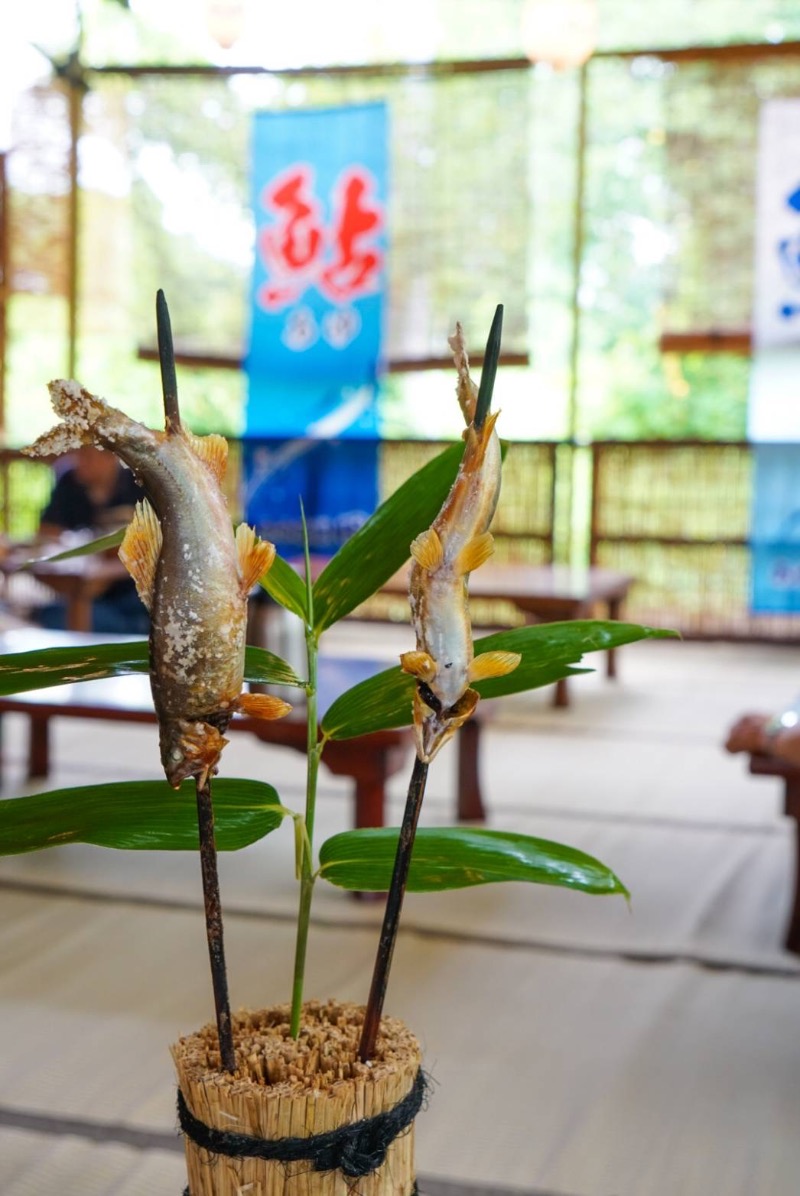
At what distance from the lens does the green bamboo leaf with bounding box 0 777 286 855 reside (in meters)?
0.88

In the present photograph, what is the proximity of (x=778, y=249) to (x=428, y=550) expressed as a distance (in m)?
5.21

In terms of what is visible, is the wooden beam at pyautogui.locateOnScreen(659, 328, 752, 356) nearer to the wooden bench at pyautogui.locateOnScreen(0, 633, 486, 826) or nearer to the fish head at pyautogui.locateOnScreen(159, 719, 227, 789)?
the wooden bench at pyautogui.locateOnScreen(0, 633, 486, 826)

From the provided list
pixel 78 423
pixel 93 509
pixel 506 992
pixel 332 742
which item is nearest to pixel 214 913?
pixel 78 423

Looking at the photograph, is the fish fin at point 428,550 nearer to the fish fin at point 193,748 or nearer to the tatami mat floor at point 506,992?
the fish fin at point 193,748

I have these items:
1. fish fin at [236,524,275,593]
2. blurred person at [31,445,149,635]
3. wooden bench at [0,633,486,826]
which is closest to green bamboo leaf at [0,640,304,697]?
fish fin at [236,524,275,593]

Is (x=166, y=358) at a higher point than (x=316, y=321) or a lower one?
lower

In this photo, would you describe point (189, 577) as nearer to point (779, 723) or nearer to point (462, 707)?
point (462, 707)

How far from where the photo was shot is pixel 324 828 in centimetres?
288

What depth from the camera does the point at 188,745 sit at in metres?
0.80

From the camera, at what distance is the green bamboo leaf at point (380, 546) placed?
0.95m

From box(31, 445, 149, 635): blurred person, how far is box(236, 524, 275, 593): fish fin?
3561 millimetres

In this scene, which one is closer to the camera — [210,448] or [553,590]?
[210,448]

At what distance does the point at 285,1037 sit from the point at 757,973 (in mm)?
1364

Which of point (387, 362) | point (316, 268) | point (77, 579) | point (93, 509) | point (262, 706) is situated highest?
point (316, 268)
